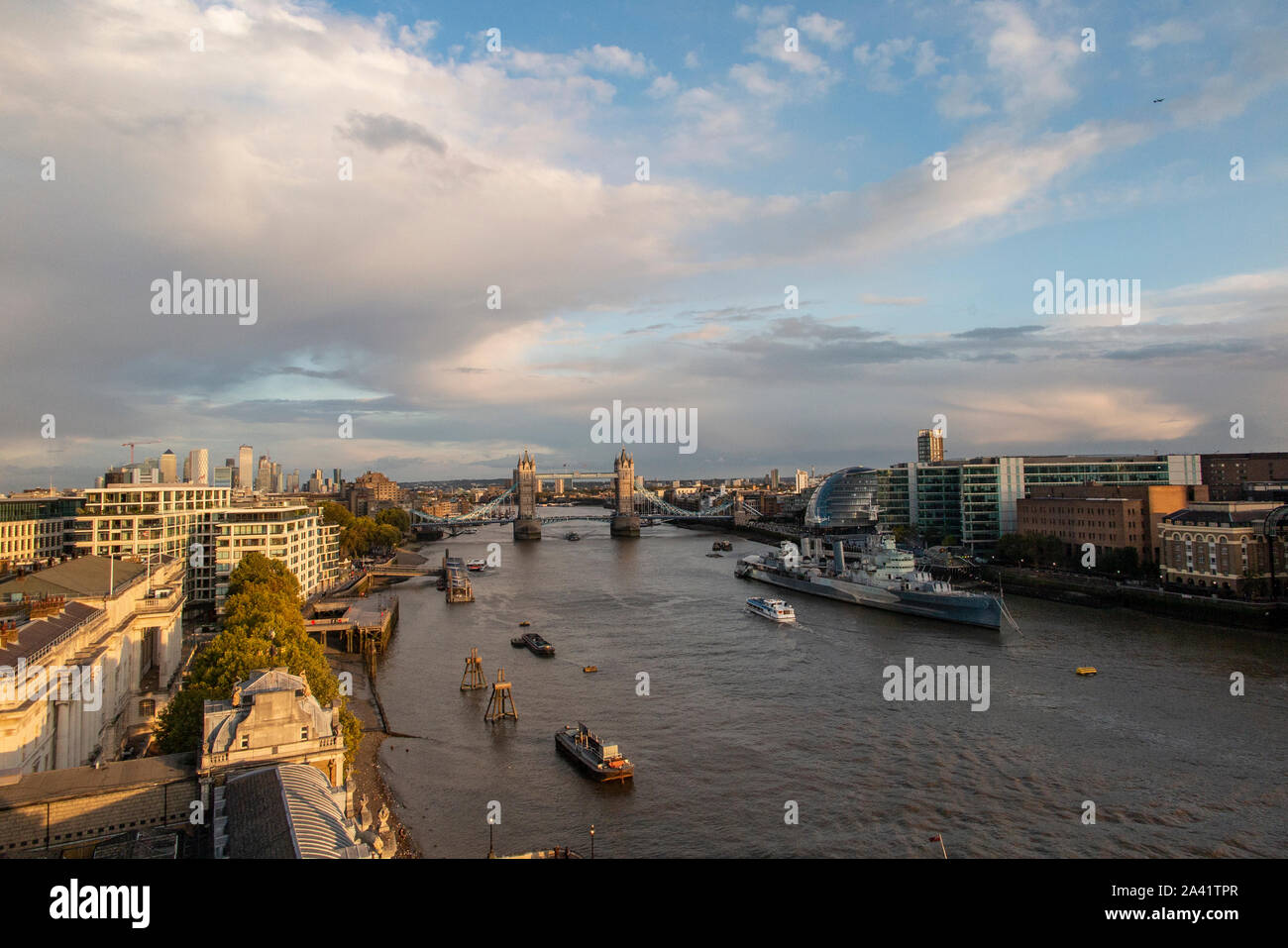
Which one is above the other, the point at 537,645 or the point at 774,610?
the point at 774,610

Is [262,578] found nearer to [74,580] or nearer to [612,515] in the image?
[74,580]

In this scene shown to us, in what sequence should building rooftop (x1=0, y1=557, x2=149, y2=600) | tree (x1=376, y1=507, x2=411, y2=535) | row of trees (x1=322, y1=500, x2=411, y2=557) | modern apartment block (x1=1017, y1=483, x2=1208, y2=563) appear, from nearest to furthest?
building rooftop (x1=0, y1=557, x2=149, y2=600) → modern apartment block (x1=1017, y1=483, x2=1208, y2=563) → row of trees (x1=322, y1=500, x2=411, y2=557) → tree (x1=376, y1=507, x2=411, y2=535)

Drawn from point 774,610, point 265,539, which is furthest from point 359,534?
point 774,610

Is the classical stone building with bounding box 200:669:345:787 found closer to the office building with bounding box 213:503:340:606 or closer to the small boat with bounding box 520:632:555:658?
the small boat with bounding box 520:632:555:658

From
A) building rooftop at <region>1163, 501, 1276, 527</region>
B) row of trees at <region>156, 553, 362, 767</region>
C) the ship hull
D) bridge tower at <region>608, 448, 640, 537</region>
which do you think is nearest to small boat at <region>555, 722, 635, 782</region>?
row of trees at <region>156, 553, 362, 767</region>

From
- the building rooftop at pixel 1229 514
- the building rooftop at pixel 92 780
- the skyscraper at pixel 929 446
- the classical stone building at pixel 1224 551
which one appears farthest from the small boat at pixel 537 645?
the skyscraper at pixel 929 446
